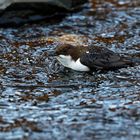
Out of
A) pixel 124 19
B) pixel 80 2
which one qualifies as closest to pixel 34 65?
pixel 124 19

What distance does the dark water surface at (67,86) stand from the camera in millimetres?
7625

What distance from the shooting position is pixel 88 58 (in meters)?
10.2

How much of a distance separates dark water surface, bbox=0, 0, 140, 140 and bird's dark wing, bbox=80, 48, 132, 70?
182mm

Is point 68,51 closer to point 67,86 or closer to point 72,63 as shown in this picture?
point 72,63

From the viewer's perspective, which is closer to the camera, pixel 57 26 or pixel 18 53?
pixel 18 53

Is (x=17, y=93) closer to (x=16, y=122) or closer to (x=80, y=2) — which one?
(x=16, y=122)

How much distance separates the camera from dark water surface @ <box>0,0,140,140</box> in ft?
25.0

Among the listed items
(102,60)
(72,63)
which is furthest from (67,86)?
(102,60)

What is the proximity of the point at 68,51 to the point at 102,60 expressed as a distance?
632 millimetres

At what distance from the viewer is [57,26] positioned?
1332 cm

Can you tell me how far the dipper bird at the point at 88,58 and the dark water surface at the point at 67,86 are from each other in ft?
0.53

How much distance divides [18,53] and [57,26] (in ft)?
7.54

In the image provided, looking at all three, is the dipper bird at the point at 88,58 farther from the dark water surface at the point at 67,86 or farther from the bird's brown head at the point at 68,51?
the dark water surface at the point at 67,86

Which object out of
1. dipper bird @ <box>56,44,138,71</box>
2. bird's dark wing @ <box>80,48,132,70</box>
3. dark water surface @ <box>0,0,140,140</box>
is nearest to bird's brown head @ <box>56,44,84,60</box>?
dipper bird @ <box>56,44,138,71</box>
